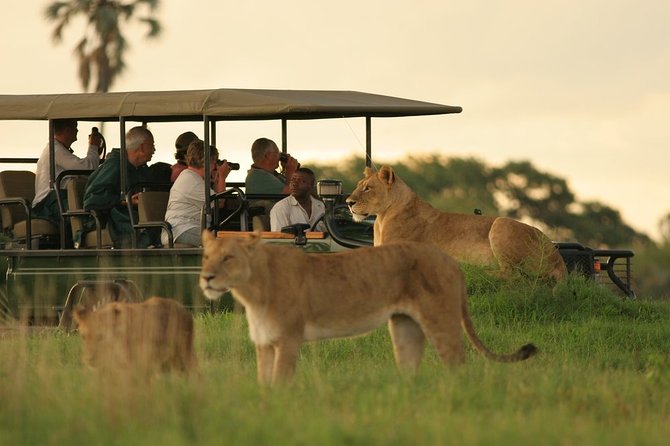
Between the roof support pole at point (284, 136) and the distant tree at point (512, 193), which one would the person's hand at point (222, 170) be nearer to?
the roof support pole at point (284, 136)

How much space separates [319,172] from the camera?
4144 cm

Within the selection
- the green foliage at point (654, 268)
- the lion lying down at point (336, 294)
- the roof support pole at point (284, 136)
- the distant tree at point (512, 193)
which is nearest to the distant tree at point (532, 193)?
the distant tree at point (512, 193)

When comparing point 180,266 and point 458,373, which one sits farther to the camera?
point 180,266

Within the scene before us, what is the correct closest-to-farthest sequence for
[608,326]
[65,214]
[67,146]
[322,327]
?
[322,327], [608,326], [65,214], [67,146]

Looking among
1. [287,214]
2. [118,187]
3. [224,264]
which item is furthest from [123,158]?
[224,264]

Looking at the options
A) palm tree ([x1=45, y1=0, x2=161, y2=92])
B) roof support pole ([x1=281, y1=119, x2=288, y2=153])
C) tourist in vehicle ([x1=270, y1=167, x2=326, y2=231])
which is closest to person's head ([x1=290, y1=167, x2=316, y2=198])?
tourist in vehicle ([x1=270, y1=167, x2=326, y2=231])

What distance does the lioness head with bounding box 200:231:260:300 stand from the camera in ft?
21.3

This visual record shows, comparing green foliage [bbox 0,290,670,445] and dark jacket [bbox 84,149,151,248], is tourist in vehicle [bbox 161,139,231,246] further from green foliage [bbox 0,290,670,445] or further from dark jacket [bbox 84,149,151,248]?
green foliage [bbox 0,290,670,445]

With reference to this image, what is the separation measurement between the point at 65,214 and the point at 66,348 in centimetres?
219

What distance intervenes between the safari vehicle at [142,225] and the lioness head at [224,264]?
3.74 m

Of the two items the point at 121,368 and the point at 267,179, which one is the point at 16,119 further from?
the point at 121,368

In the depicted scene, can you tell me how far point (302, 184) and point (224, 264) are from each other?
14.4 ft

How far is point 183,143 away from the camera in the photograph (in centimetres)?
1166

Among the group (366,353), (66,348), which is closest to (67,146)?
(66,348)
